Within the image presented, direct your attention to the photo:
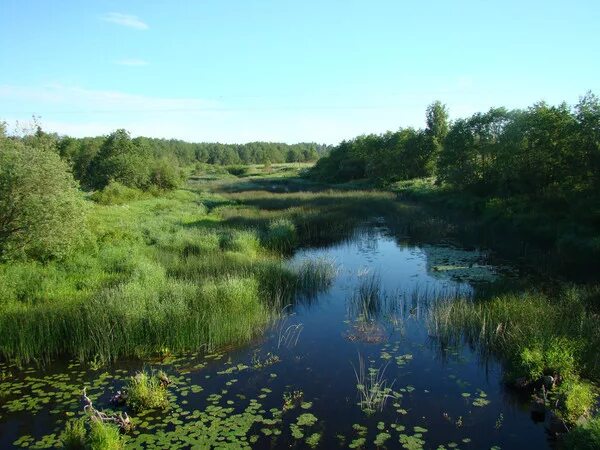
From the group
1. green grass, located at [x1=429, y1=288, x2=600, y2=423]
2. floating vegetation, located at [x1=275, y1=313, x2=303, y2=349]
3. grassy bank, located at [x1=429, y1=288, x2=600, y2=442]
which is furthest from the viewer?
floating vegetation, located at [x1=275, y1=313, x2=303, y2=349]

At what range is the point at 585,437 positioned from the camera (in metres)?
6.88

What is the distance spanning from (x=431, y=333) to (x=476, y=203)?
26742 millimetres

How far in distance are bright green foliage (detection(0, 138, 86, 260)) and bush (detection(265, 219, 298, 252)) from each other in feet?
32.5

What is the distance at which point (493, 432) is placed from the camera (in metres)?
8.05

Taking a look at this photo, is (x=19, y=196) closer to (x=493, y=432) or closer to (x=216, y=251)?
(x=216, y=251)

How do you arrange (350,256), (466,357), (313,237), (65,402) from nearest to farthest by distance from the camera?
(65,402) → (466,357) → (350,256) → (313,237)

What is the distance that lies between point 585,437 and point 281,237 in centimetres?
1887

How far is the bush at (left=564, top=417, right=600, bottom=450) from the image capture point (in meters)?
6.66

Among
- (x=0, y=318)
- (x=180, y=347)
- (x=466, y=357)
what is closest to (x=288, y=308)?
(x=180, y=347)

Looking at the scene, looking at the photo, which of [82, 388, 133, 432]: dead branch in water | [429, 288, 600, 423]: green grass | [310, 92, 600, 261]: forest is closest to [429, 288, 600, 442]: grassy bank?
[429, 288, 600, 423]: green grass

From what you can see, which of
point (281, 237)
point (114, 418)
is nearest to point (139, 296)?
point (114, 418)

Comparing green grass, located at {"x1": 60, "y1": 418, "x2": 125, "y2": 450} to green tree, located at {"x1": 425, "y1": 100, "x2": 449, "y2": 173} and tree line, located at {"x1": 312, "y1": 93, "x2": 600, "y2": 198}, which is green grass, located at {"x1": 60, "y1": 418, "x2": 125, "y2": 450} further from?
green tree, located at {"x1": 425, "y1": 100, "x2": 449, "y2": 173}

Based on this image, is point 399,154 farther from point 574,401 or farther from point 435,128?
point 574,401

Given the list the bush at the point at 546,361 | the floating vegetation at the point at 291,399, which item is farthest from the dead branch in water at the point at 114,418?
the bush at the point at 546,361
